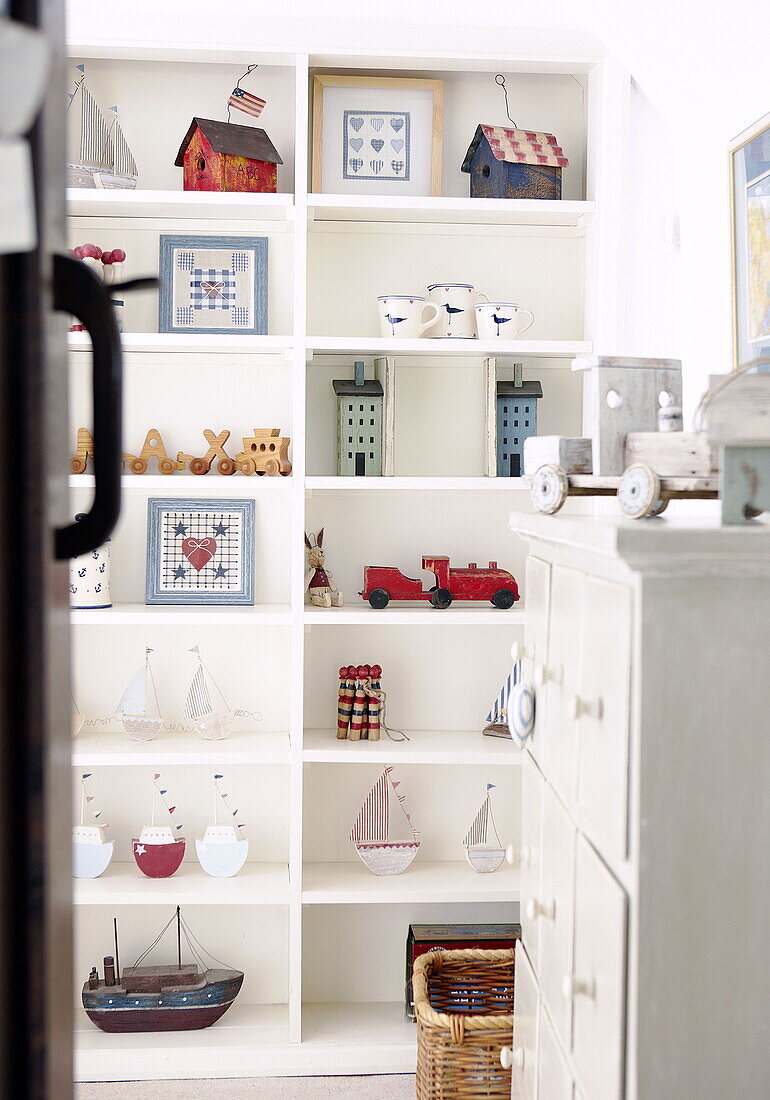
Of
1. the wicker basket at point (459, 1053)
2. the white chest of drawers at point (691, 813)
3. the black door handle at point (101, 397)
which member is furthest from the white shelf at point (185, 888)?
the black door handle at point (101, 397)

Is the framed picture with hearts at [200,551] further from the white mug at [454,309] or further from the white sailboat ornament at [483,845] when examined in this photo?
the white sailboat ornament at [483,845]

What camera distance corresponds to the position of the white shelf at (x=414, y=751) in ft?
7.57

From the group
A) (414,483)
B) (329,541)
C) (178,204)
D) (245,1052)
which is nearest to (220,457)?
(329,541)

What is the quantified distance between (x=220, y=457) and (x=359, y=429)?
1.12 ft

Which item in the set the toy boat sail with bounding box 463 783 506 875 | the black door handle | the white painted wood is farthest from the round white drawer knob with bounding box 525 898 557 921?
the toy boat sail with bounding box 463 783 506 875

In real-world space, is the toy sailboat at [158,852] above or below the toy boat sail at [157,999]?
above

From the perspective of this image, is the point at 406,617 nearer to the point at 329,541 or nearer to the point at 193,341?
the point at 329,541

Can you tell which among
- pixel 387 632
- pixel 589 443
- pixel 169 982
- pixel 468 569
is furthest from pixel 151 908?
pixel 589 443

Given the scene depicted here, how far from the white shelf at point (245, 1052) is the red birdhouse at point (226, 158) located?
1942mm

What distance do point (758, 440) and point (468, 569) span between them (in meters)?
1.47

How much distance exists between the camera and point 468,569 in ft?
8.07

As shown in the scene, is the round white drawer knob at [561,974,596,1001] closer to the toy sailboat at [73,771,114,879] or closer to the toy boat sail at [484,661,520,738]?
the toy boat sail at [484,661,520,738]

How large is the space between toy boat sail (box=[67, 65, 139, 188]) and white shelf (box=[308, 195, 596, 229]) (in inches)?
17.5

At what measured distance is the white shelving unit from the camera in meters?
2.40
